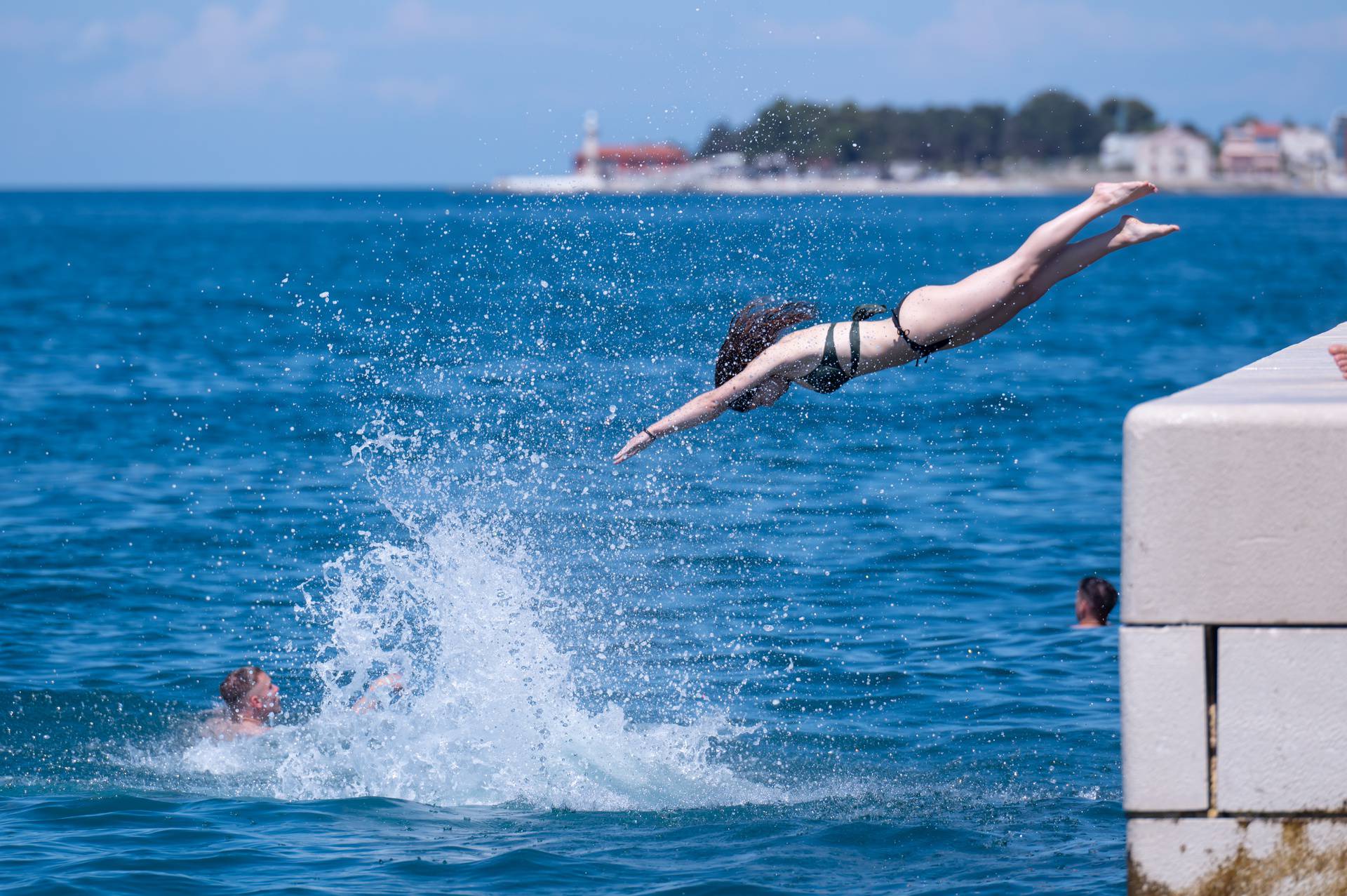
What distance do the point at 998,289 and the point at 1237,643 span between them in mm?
3006

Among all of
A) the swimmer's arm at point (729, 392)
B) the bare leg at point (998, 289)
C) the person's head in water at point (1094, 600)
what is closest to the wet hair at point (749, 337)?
the swimmer's arm at point (729, 392)

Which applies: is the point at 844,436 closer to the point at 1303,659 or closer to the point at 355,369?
the point at 355,369

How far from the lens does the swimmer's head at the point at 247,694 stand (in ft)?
35.9

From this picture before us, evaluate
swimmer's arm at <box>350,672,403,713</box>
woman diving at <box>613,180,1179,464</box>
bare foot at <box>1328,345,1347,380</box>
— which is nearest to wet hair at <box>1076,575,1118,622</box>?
woman diving at <box>613,180,1179,464</box>

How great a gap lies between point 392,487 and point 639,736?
27.4ft

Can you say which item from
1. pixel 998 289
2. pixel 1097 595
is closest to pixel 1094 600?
pixel 1097 595

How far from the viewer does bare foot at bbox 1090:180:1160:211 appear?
317 inches

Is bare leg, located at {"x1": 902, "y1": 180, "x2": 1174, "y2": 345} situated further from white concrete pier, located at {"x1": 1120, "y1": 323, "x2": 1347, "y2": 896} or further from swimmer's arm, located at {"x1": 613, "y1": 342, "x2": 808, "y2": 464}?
white concrete pier, located at {"x1": 1120, "y1": 323, "x2": 1347, "y2": 896}

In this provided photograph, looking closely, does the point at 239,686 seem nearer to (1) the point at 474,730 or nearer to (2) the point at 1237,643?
(1) the point at 474,730

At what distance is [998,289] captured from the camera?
8.24 metres

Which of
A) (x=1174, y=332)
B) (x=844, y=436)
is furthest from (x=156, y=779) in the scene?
Result: (x=1174, y=332)

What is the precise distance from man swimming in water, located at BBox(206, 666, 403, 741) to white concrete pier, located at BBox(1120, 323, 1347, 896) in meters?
6.58

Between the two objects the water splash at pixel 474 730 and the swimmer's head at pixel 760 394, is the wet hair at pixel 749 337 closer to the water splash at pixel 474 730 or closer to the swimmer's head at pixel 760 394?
the swimmer's head at pixel 760 394

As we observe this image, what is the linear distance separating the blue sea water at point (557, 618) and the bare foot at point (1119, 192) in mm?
3454
